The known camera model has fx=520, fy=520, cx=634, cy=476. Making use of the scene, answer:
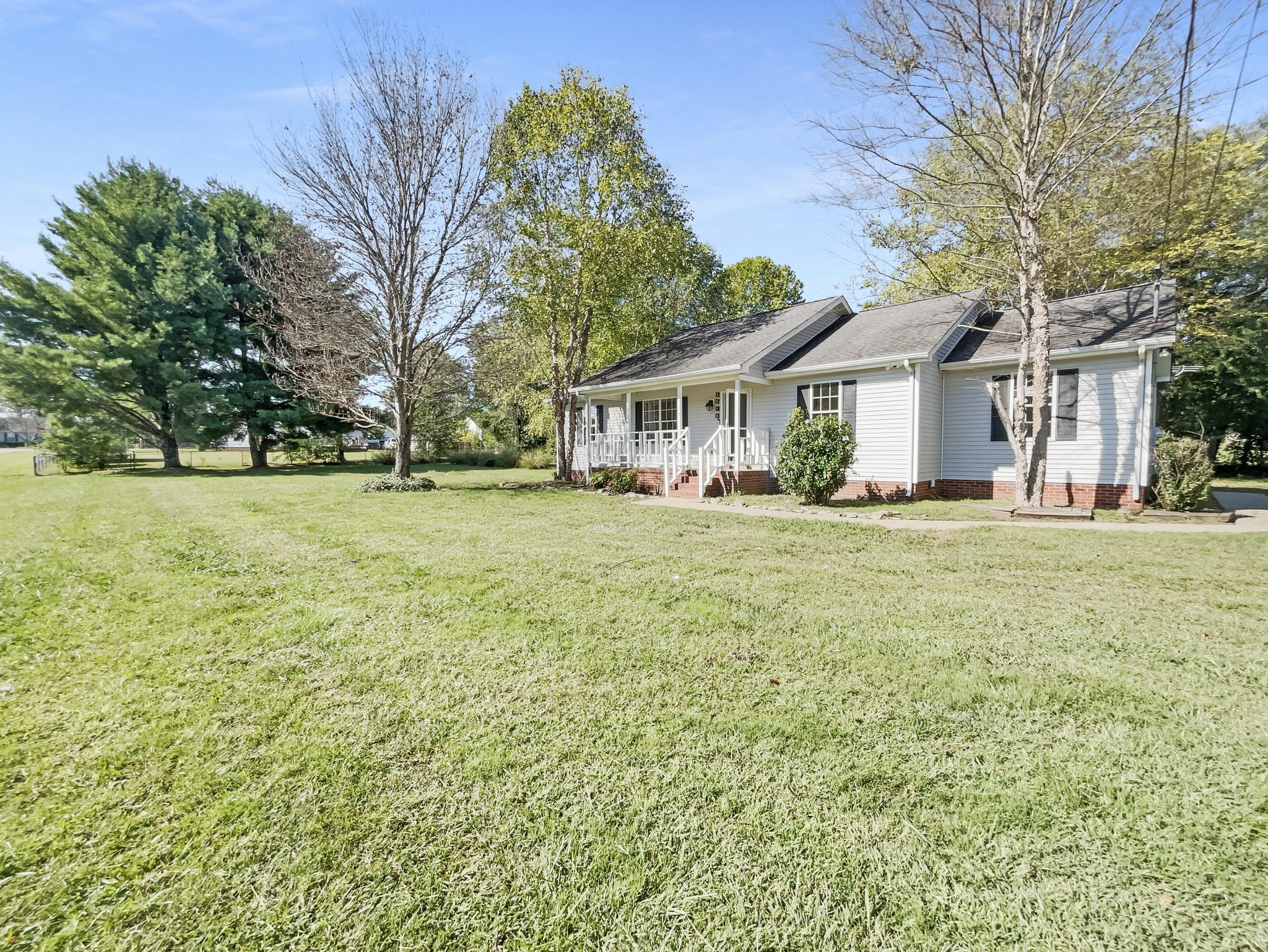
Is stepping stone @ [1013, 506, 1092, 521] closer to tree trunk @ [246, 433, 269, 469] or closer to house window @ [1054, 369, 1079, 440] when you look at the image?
house window @ [1054, 369, 1079, 440]

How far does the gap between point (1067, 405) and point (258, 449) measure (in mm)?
29388

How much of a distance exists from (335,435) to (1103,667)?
29.5m

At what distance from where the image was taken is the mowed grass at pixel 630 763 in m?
1.59

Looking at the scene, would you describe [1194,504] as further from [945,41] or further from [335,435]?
[335,435]

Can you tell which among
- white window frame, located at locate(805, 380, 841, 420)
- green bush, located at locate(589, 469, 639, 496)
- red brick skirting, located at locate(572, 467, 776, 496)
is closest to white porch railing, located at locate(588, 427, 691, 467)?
red brick skirting, located at locate(572, 467, 776, 496)

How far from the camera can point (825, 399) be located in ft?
43.7

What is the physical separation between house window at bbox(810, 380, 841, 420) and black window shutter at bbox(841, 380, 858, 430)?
0.29 feet

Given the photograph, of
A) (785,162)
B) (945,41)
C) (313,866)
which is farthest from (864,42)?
(313,866)

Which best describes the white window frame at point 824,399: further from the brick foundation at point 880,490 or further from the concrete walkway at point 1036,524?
the concrete walkway at point 1036,524

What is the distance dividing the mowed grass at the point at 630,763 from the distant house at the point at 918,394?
6969 millimetres

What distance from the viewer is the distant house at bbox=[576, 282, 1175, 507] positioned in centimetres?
1053

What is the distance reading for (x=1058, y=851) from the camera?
6.01ft

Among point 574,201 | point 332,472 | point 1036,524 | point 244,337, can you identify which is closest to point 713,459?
point 1036,524

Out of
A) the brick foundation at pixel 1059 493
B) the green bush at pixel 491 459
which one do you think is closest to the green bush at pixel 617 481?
the brick foundation at pixel 1059 493
